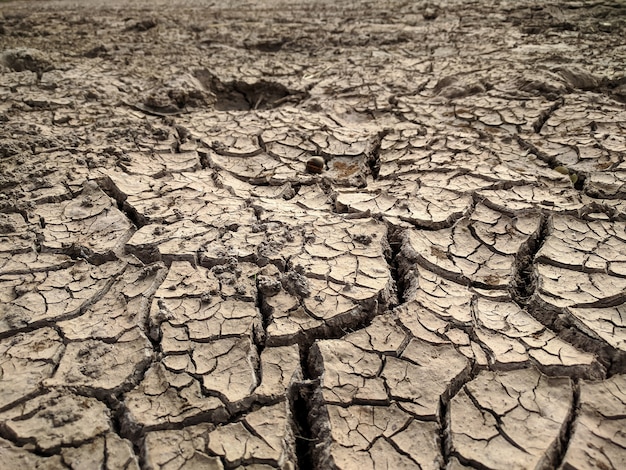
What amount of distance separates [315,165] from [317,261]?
74 cm

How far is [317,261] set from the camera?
1732 mm

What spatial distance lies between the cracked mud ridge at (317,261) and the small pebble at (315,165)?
0.02 meters

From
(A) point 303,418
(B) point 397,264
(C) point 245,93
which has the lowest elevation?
(A) point 303,418

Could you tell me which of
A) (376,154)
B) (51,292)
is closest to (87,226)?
(51,292)

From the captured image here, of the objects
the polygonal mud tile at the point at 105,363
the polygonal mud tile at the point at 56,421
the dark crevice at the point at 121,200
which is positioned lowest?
the polygonal mud tile at the point at 56,421

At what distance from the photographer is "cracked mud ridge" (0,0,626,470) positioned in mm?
1228

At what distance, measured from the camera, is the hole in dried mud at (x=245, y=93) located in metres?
3.10

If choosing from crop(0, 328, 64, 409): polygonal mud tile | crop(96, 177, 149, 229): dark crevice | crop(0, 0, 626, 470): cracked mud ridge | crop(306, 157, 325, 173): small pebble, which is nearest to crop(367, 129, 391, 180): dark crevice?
crop(0, 0, 626, 470): cracked mud ridge

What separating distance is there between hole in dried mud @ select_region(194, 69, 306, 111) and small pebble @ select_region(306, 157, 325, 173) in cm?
92

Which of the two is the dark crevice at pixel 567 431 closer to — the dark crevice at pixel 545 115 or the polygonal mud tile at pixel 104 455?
the polygonal mud tile at pixel 104 455

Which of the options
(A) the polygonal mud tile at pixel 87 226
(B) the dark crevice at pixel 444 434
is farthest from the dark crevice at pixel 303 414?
(A) the polygonal mud tile at pixel 87 226

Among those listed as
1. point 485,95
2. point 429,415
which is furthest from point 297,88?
point 429,415

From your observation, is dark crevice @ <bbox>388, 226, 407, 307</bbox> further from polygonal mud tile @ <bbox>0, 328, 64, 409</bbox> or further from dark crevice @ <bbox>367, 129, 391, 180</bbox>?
polygonal mud tile @ <bbox>0, 328, 64, 409</bbox>

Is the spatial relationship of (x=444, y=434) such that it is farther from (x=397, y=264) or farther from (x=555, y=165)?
(x=555, y=165)
